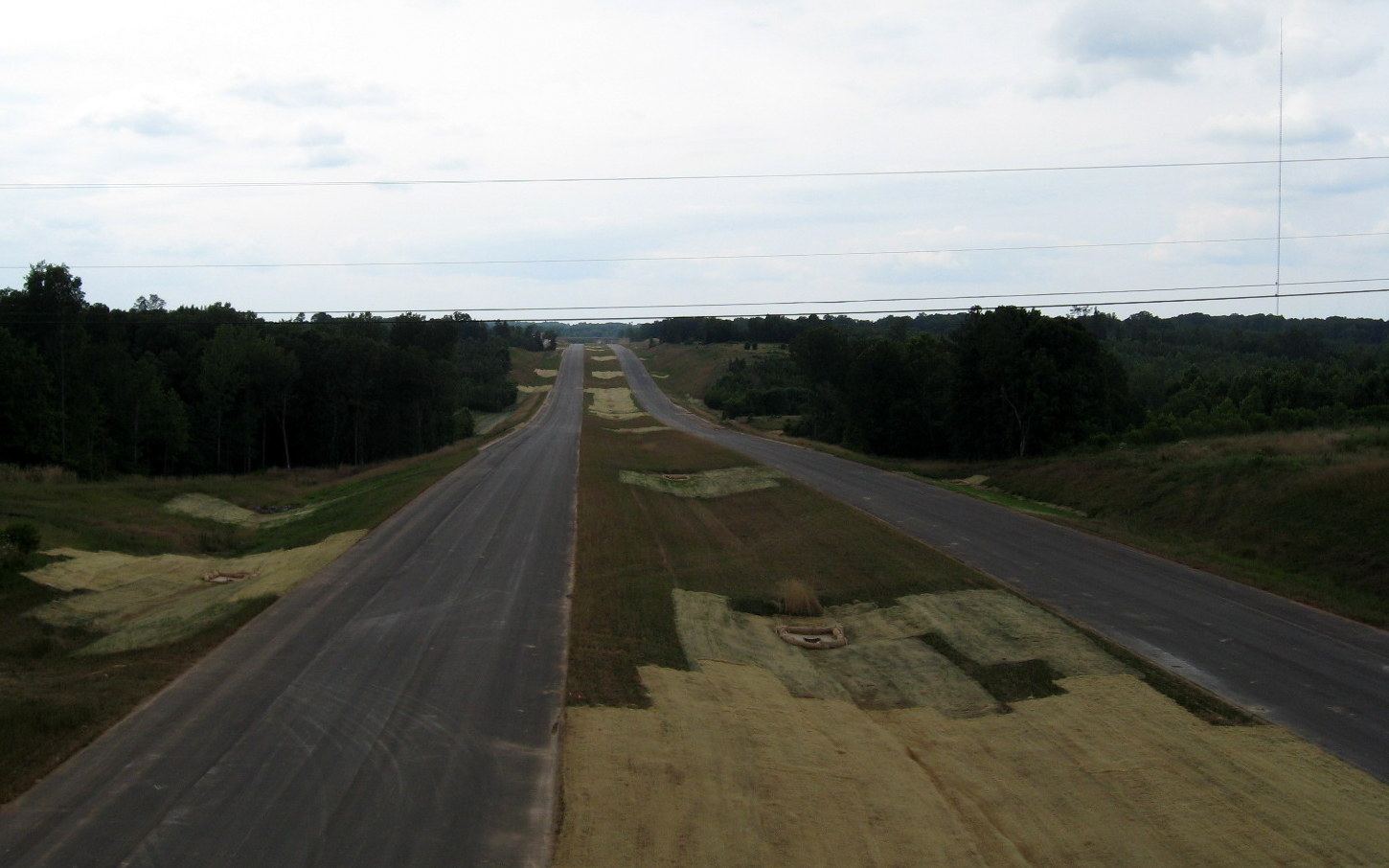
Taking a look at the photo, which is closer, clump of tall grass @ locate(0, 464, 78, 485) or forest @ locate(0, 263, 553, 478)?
clump of tall grass @ locate(0, 464, 78, 485)

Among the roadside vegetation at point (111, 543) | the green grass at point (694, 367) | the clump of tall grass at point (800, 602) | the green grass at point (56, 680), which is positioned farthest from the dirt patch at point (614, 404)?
the green grass at point (56, 680)

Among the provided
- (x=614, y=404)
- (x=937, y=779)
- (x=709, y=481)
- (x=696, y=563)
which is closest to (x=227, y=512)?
(x=709, y=481)

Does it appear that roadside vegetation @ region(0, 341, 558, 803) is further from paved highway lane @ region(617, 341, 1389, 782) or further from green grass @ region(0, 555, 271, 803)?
paved highway lane @ region(617, 341, 1389, 782)

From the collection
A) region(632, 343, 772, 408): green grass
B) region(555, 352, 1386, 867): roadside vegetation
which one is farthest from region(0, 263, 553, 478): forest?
region(555, 352, 1386, 867): roadside vegetation

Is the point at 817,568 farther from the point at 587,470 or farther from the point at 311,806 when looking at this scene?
the point at 587,470

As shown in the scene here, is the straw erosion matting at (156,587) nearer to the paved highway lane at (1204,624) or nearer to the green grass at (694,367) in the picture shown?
the paved highway lane at (1204,624)

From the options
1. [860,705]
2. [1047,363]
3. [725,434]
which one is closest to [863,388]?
[725,434]
